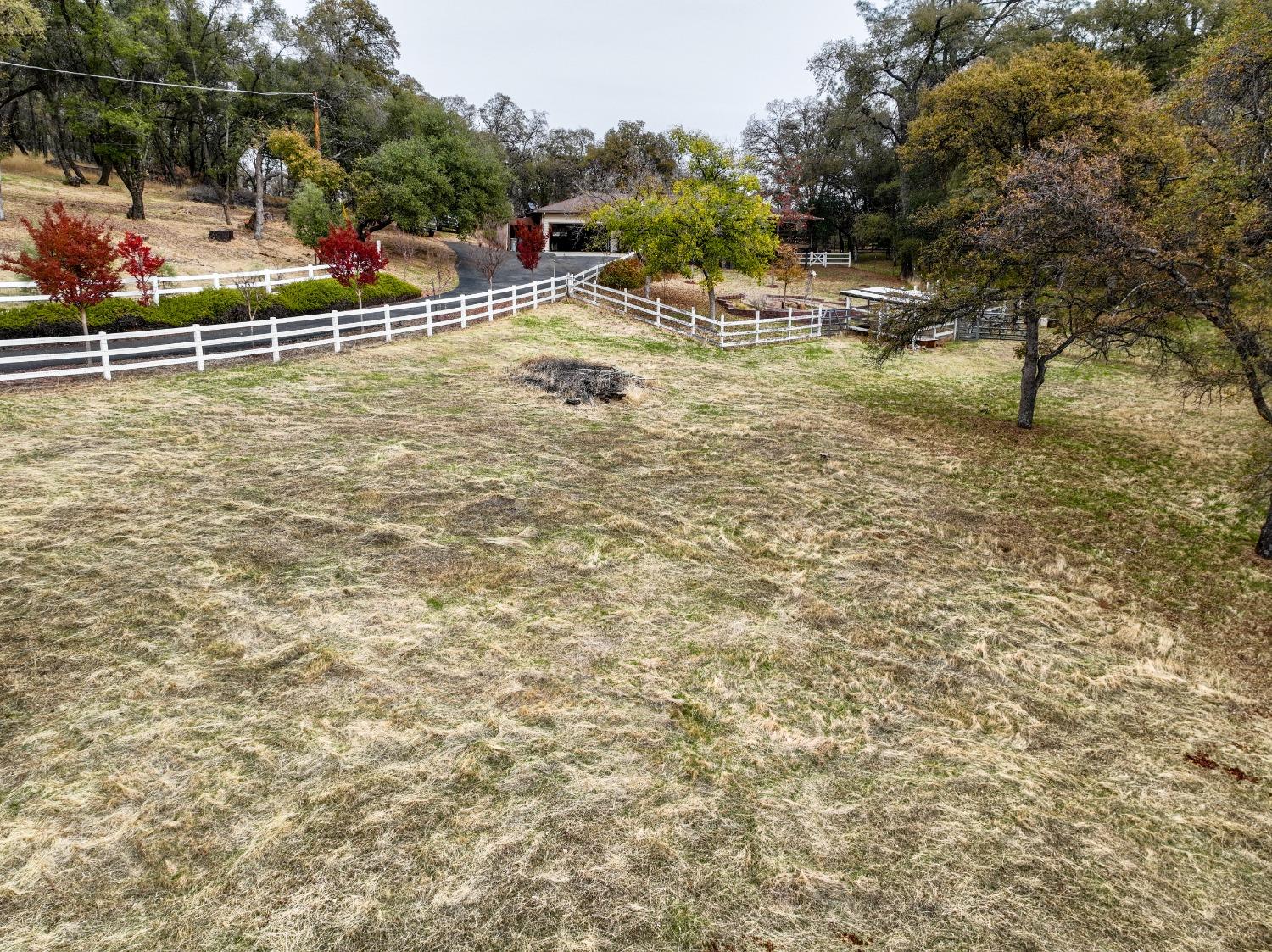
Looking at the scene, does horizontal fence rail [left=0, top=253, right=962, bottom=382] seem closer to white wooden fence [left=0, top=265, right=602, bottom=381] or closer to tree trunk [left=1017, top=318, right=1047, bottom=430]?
white wooden fence [left=0, top=265, right=602, bottom=381]

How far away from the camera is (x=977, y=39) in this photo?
137 feet

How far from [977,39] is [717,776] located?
169 ft

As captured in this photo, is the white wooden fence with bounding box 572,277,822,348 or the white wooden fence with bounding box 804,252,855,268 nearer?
the white wooden fence with bounding box 572,277,822,348

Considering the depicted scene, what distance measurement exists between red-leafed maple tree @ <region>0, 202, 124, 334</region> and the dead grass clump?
32.5 ft

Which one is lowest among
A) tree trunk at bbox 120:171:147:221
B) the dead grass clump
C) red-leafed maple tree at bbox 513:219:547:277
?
the dead grass clump

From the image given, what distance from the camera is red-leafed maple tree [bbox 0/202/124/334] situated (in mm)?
15031

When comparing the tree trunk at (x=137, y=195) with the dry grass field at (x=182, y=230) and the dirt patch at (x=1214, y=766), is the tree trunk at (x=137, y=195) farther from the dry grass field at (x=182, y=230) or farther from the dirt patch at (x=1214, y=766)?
the dirt patch at (x=1214, y=766)

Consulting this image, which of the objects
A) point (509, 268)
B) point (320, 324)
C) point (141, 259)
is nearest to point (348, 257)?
point (320, 324)

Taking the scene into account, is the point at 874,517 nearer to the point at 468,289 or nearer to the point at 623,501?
the point at 623,501


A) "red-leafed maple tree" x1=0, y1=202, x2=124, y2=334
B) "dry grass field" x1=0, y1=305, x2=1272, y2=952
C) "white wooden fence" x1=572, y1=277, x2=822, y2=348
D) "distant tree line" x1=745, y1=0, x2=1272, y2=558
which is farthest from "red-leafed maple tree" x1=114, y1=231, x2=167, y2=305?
"distant tree line" x1=745, y1=0, x2=1272, y2=558

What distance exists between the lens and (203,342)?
1628 centimetres

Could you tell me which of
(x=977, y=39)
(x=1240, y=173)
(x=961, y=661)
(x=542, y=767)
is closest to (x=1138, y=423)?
(x=1240, y=173)

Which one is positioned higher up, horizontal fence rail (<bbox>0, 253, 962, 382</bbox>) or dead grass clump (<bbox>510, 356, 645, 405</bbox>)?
horizontal fence rail (<bbox>0, 253, 962, 382</bbox>)

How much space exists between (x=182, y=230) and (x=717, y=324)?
1106 inches
